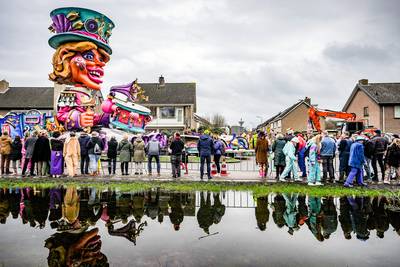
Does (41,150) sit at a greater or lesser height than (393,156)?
greater

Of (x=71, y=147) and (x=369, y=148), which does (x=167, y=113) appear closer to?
(x=71, y=147)

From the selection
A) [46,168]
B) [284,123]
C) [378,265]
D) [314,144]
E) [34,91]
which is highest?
[34,91]

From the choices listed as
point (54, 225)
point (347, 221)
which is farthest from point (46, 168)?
point (347, 221)

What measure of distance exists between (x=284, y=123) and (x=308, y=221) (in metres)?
48.4

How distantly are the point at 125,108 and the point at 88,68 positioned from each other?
348 cm

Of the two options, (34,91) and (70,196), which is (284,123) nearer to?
(34,91)

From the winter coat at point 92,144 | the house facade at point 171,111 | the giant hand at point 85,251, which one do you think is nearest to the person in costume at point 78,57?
the winter coat at point 92,144

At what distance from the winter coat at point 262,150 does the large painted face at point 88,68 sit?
11502 millimetres

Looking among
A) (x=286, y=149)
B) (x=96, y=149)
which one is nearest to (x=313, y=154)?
(x=286, y=149)

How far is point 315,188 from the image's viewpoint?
10227mm

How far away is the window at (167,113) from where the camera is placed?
44.8 m

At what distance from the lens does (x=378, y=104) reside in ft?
120

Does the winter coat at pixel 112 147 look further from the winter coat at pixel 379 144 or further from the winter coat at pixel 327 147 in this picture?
the winter coat at pixel 379 144

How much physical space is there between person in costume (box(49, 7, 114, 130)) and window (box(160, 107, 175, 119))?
25.1m
